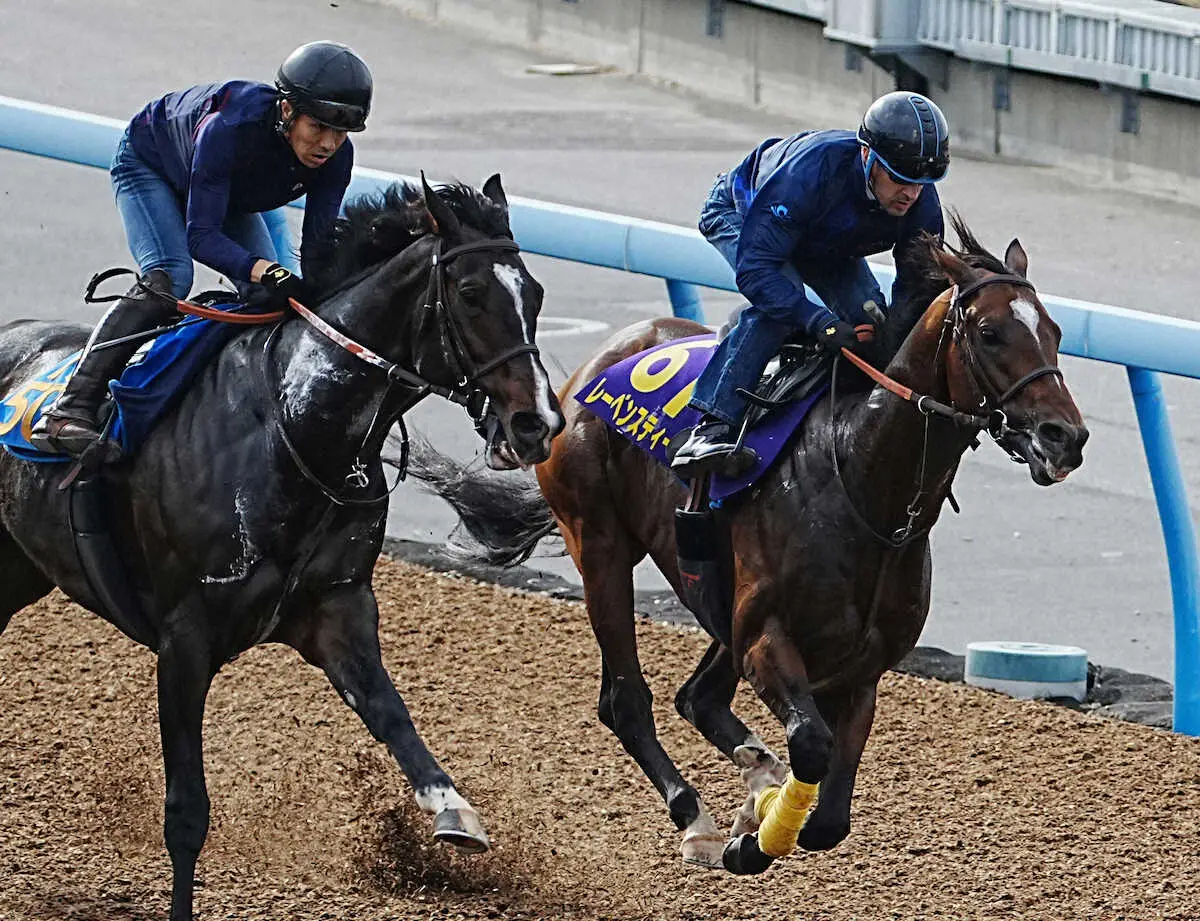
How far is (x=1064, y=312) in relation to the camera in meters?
7.50

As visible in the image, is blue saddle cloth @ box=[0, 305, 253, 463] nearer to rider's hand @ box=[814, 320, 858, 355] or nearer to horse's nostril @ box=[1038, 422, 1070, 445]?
rider's hand @ box=[814, 320, 858, 355]

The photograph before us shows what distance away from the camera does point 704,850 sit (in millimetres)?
6520

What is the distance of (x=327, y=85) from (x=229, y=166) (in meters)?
0.36

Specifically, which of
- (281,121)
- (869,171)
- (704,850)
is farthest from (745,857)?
(281,121)

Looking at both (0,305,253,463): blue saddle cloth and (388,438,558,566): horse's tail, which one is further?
(388,438,558,566): horse's tail

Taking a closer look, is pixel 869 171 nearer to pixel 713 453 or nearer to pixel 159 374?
pixel 713 453

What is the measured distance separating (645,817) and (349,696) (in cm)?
148

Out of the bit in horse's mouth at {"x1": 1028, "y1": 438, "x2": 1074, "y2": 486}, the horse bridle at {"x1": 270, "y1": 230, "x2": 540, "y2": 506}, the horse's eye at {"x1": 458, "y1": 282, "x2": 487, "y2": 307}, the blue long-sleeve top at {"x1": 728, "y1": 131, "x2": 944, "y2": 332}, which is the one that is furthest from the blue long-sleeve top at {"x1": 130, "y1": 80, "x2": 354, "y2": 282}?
the bit in horse's mouth at {"x1": 1028, "y1": 438, "x2": 1074, "y2": 486}

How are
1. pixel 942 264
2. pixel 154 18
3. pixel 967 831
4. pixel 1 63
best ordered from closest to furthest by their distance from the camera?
pixel 942 264
pixel 967 831
pixel 1 63
pixel 154 18

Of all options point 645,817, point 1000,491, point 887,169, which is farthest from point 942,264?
point 1000,491

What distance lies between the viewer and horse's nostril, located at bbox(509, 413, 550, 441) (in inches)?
214

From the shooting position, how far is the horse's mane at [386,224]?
18.7ft

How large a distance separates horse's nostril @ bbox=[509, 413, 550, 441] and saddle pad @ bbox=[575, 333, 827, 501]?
42.4 inches

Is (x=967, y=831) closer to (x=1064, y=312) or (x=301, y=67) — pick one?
(x=1064, y=312)
